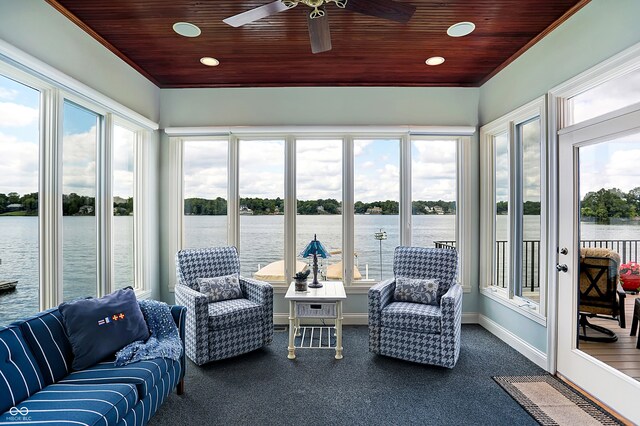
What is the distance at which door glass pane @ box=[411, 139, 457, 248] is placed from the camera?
4113 millimetres

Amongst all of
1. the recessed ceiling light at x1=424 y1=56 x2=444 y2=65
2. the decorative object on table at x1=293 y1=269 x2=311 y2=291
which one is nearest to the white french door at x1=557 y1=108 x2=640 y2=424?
the recessed ceiling light at x1=424 y1=56 x2=444 y2=65

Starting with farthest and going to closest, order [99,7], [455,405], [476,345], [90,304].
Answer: [476,345] → [99,7] → [455,405] → [90,304]

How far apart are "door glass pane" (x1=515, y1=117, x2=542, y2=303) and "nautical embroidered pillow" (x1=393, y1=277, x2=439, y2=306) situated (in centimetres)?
88

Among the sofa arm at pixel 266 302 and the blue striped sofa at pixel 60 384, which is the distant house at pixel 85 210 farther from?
the sofa arm at pixel 266 302

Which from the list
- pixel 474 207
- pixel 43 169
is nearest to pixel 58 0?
pixel 43 169

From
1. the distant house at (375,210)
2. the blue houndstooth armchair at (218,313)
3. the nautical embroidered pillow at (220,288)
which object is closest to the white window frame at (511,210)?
the distant house at (375,210)

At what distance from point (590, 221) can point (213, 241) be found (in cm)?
372

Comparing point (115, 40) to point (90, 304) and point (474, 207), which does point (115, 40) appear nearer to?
point (90, 304)

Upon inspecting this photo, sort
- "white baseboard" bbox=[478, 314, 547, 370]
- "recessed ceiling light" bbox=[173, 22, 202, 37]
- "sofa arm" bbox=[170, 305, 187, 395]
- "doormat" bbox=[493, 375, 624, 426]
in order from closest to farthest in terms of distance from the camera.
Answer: "doormat" bbox=[493, 375, 624, 426], "sofa arm" bbox=[170, 305, 187, 395], "recessed ceiling light" bbox=[173, 22, 202, 37], "white baseboard" bbox=[478, 314, 547, 370]

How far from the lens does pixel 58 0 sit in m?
2.43

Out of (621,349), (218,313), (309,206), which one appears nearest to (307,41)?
(309,206)

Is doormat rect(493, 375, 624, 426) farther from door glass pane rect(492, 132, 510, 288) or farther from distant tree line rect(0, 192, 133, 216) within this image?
distant tree line rect(0, 192, 133, 216)

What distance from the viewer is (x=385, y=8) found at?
2.03 m

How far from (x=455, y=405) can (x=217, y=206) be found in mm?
3175
